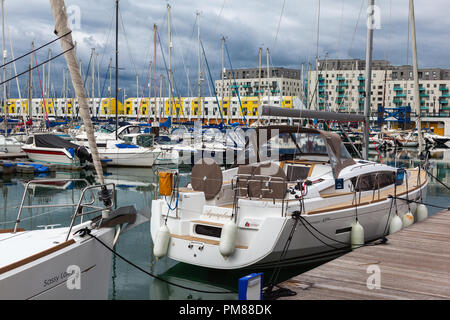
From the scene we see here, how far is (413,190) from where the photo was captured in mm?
12500

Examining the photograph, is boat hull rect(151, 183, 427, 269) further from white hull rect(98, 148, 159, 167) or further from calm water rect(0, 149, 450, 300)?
white hull rect(98, 148, 159, 167)

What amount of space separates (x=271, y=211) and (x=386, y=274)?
7.35 ft

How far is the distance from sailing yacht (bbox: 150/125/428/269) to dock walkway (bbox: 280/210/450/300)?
87 cm

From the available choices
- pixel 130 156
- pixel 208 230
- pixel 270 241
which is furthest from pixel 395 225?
pixel 130 156

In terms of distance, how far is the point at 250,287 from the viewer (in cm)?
562

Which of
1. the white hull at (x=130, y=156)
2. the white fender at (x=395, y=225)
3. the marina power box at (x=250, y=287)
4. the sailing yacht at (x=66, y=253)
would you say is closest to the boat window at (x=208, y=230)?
the sailing yacht at (x=66, y=253)

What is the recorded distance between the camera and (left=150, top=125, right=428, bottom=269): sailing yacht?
26.3 ft

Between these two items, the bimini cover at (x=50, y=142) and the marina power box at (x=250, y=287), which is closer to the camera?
the marina power box at (x=250, y=287)

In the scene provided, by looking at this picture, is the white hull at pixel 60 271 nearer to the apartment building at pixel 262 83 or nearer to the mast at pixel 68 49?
the mast at pixel 68 49

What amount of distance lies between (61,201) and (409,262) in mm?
14083

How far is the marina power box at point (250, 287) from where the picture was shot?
5.58m

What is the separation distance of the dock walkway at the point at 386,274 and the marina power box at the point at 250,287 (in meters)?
0.63
